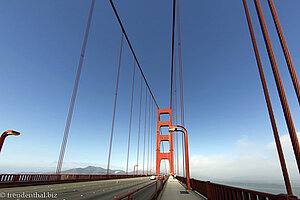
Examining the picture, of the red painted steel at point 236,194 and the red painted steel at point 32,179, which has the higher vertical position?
the red painted steel at point 236,194

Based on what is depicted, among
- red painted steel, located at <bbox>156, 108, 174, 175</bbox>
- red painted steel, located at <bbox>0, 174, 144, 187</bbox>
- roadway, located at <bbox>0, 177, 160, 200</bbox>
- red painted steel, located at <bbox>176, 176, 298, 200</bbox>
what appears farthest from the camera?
red painted steel, located at <bbox>156, 108, 174, 175</bbox>

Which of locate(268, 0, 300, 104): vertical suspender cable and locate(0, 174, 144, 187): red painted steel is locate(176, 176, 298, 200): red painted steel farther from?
locate(0, 174, 144, 187): red painted steel

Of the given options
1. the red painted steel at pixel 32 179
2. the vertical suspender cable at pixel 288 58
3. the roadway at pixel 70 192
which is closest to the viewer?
the vertical suspender cable at pixel 288 58

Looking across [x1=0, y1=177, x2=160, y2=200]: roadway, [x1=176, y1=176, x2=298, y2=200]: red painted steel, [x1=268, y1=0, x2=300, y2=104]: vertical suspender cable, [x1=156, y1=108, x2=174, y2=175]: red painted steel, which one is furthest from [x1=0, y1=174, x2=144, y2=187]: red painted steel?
[x1=156, y1=108, x2=174, y2=175]: red painted steel

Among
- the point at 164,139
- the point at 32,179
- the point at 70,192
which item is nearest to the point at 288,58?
the point at 70,192

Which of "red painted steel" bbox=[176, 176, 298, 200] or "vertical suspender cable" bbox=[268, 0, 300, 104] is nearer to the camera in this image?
"red painted steel" bbox=[176, 176, 298, 200]

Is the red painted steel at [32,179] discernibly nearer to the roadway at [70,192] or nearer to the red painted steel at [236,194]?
the roadway at [70,192]

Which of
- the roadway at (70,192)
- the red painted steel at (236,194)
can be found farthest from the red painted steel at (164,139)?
the red painted steel at (236,194)

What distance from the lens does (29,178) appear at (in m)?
11.3

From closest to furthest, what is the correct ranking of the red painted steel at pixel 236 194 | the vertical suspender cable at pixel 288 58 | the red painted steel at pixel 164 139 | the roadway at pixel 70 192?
1. the red painted steel at pixel 236 194
2. the vertical suspender cable at pixel 288 58
3. the roadway at pixel 70 192
4. the red painted steel at pixel 164 139

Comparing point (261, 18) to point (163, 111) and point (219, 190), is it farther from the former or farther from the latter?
point (163, 111)

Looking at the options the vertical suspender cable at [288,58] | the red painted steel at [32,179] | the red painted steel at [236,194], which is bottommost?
the red painted steel at [32,179]

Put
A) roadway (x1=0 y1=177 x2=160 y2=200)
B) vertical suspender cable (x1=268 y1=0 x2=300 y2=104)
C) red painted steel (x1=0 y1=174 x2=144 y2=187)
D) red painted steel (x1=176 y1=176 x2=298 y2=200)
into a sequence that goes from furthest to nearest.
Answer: red painted steel (x1=0 y1=174 x2=144 y2=187) < roadway (x1=0 y1=177 x2=160 y2=200) < vertical suspender cable (x1=268 y1=0 x2=300 y2=104) < red painted steel (x1=176 y1=176 x2=298 y2=200)

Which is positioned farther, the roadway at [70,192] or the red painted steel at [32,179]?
the red painted steel at [32,179]
